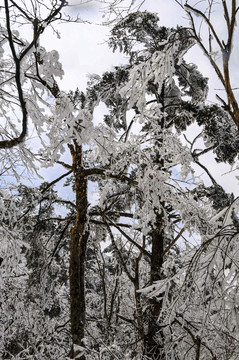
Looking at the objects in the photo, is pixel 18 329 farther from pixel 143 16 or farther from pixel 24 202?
pixel 143 16

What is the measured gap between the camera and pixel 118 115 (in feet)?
25.4

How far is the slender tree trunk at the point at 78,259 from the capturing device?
4.96 metres

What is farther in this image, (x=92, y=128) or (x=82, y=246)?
(x=82, y=246)

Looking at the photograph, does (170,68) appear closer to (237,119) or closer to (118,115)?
(237,119)

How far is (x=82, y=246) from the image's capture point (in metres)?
5.79

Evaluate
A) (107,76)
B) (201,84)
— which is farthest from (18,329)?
(201,84)

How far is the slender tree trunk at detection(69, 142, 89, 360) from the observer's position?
4961 millimetres

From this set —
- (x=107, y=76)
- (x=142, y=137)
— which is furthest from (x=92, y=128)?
(x=107, y=76)

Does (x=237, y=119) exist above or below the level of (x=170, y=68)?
below

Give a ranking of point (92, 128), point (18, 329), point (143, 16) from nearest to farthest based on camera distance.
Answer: point (92, 128) → point (143, 16) → point (18, 329)

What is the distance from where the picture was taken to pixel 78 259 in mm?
5320

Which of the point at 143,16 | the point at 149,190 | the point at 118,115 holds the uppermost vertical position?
the point at 143,16

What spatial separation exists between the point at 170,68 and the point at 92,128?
1802 millimetres

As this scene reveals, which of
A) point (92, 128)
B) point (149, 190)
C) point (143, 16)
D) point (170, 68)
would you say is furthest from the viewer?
point (143, 16)
